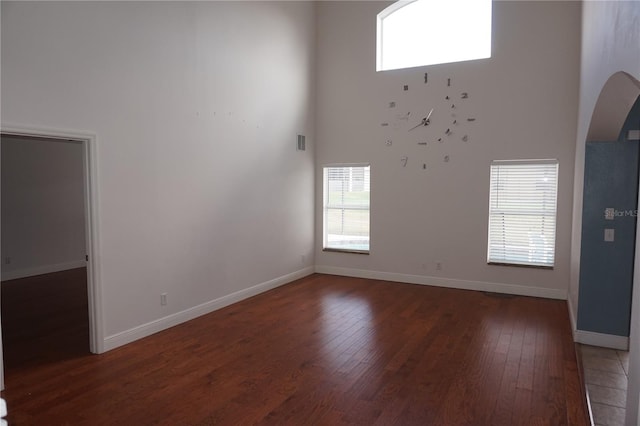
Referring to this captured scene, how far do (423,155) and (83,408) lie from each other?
5.11m

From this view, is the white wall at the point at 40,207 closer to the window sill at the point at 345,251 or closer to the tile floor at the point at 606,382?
the window sill at the point at 345,251

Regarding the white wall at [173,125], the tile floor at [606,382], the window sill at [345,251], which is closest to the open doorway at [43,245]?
the white wall at [173,125]

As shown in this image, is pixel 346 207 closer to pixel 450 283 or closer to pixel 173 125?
pixel 450 283

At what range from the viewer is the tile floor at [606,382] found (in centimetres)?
275

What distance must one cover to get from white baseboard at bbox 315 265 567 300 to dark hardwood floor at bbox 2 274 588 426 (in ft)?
1.92

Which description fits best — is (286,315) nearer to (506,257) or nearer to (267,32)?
(506,257)

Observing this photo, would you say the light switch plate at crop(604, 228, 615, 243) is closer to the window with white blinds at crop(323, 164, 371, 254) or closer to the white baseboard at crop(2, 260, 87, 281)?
the window with white blinds at crop(323, 164, 371, 254)

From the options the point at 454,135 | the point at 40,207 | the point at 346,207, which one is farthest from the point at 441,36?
the point at 40,207

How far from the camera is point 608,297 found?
3.81 metres

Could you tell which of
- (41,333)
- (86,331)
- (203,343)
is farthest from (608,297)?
(41,333)

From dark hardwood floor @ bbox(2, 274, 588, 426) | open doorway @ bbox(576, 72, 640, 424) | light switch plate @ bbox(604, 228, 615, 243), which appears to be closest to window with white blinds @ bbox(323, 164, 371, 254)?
dark hardwood floor @ bbox(2, 274, 588, 426)

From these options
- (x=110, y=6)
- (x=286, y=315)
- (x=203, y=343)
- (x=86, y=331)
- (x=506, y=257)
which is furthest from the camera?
(x=506, y=257)

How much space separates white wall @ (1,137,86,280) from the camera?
6.68 metres

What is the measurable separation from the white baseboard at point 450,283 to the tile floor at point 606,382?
178 centimetres
